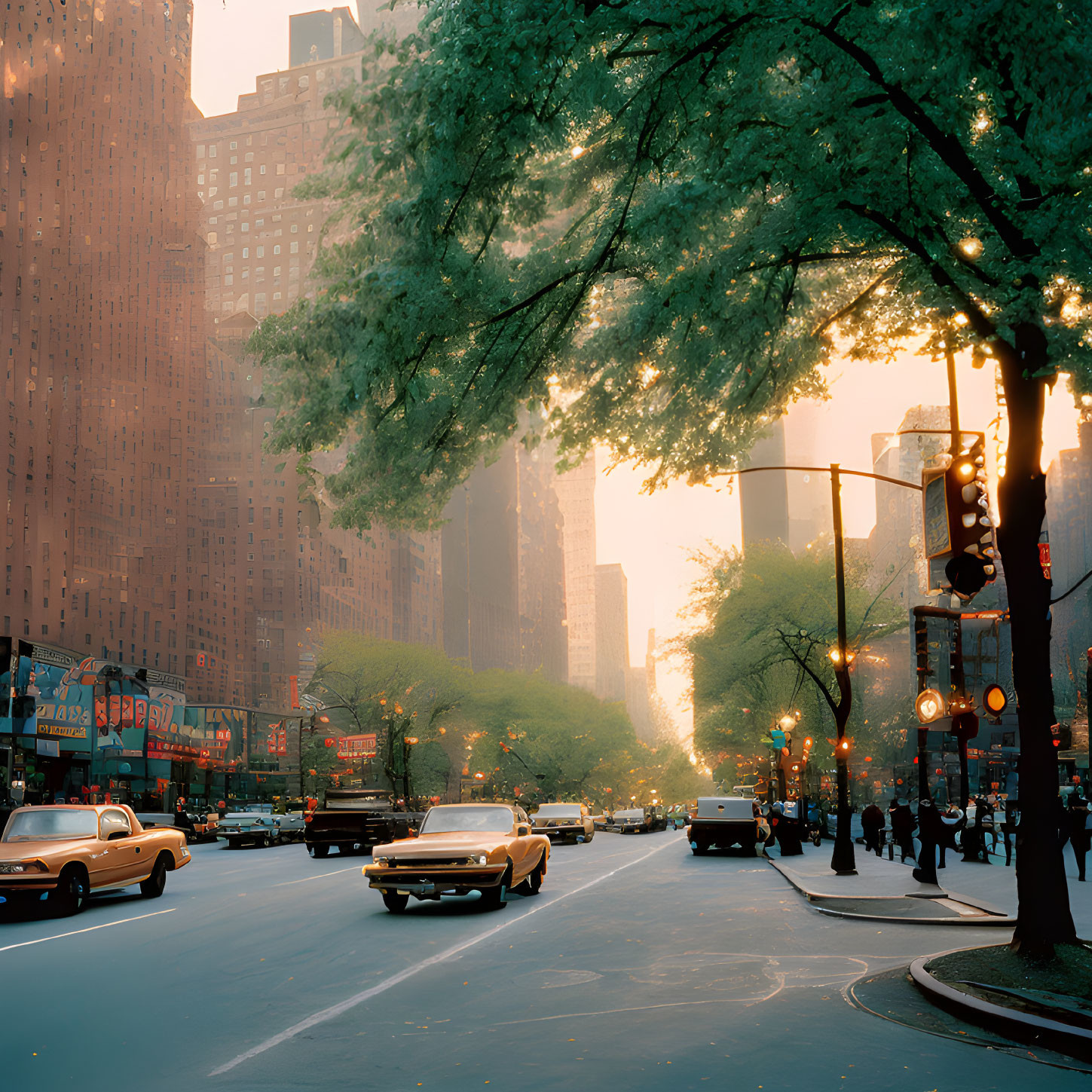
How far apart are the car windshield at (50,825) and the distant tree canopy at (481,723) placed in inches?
2093

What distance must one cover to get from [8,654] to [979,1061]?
46568mm

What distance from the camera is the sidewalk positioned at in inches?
613

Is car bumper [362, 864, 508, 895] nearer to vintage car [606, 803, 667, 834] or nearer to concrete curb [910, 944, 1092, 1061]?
concrete curb [910, 944, 1092, 1061]

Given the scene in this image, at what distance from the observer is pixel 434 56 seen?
10.8 m

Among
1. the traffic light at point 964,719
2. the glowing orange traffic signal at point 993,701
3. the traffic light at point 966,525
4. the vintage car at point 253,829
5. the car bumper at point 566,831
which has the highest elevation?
the traffic light at point 966,525

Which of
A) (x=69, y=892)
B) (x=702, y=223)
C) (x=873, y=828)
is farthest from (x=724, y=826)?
(x=702, y=223)

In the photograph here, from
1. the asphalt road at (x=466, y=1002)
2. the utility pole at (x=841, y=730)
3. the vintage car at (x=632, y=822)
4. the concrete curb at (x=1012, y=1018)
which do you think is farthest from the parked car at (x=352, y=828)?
the vintage car at (x=632, y=822)

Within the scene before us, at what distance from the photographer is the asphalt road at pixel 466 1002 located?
7109 millimetres

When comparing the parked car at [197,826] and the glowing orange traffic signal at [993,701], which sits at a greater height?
the glowing orange traffic signal at [993,701]

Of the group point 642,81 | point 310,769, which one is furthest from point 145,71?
point 642,81

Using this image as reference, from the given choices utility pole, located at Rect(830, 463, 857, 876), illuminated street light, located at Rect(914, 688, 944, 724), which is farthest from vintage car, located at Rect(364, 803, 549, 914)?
utility pole, located at Rect(830, 463, 857, 876)

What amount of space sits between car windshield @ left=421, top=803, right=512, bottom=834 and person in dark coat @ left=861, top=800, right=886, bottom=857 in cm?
1934

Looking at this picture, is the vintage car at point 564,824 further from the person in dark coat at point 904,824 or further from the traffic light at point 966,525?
the traffic light at point 966,525

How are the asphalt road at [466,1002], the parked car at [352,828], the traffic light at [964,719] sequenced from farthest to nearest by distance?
the parked car at [352,828] < the traffic light at [964,719] < the asphalt road at [466,1002]
